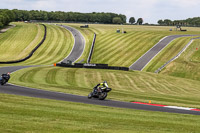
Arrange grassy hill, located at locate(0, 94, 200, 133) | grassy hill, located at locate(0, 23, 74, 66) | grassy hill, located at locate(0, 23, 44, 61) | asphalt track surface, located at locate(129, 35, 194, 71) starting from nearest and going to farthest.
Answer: grassy hill, located at locate(0, 94, 200, 133)
asphalt track surface, located at locate(129, 35, 194, 71)
grassy hill, located at locate(0, 23, 74, 66)
grassy hill, located at locate(0, 23, 44, 61)

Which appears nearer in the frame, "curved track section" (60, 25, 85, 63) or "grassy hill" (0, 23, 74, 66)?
"grassy hill" (0, 23, 74, 66)

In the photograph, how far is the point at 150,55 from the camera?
269 feet

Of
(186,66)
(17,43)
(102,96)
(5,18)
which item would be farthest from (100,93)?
(5,18)

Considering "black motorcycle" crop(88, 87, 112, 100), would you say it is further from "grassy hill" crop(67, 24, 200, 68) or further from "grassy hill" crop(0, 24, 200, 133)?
"grassy hill" crop(67, 24, 200, 68)

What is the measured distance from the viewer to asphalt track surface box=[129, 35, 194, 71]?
73.6m

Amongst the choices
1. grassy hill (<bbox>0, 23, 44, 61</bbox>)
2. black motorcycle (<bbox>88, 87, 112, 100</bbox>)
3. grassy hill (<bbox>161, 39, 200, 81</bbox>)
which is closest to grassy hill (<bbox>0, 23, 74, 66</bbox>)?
grassy hill (<bbox>0, 23, 44, 61</bbox>)

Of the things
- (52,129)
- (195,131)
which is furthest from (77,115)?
(195,131)

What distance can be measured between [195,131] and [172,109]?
774cm

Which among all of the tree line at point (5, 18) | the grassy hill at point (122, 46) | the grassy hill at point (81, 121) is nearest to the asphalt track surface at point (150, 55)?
the grassy hill at point (122, 46)

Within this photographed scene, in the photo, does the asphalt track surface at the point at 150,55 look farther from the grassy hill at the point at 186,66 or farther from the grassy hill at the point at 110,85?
the grassy hill at the point at 186,66

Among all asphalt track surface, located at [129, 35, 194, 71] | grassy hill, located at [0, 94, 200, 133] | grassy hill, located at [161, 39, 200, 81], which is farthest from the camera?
asphalt track surface, located at [129, 35, 194, 71]

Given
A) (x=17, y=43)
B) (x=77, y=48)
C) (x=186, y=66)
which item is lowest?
(x=186, y=66)

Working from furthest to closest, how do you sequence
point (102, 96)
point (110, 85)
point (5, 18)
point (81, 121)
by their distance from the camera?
point (5, 18)
point (110, 85)
point (102, 96)
point (81, 121)

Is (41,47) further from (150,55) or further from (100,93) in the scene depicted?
(100,93)
